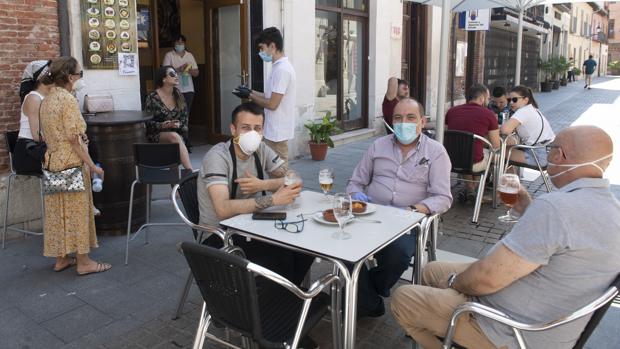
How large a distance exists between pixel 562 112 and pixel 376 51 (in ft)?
28.8

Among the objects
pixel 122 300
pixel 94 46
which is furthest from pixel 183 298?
pixel 94 46

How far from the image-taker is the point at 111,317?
3334 mm

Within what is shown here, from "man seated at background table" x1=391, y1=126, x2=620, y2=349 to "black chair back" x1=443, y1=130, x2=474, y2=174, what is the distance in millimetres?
3225

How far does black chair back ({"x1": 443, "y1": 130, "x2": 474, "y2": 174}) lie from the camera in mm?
5396

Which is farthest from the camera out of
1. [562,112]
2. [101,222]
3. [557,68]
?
[557,68]

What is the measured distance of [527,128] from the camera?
19.2 ft

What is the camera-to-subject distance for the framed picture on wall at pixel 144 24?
815 centimetres

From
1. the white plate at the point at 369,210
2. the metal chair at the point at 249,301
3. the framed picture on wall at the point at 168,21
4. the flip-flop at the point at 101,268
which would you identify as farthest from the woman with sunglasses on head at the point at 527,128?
the framed picture on wall at the point at 168,21

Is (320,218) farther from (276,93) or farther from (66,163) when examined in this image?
(276,93)

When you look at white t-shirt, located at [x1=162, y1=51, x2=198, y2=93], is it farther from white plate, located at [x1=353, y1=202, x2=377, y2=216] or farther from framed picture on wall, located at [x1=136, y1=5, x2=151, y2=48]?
white plate, located at [x1=353, y1=202, x2=377, y2=216]

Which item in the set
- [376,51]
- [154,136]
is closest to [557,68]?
[376,51]

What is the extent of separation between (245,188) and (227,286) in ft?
3.30

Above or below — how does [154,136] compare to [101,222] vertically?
above

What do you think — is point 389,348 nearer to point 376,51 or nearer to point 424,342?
point 424,342
